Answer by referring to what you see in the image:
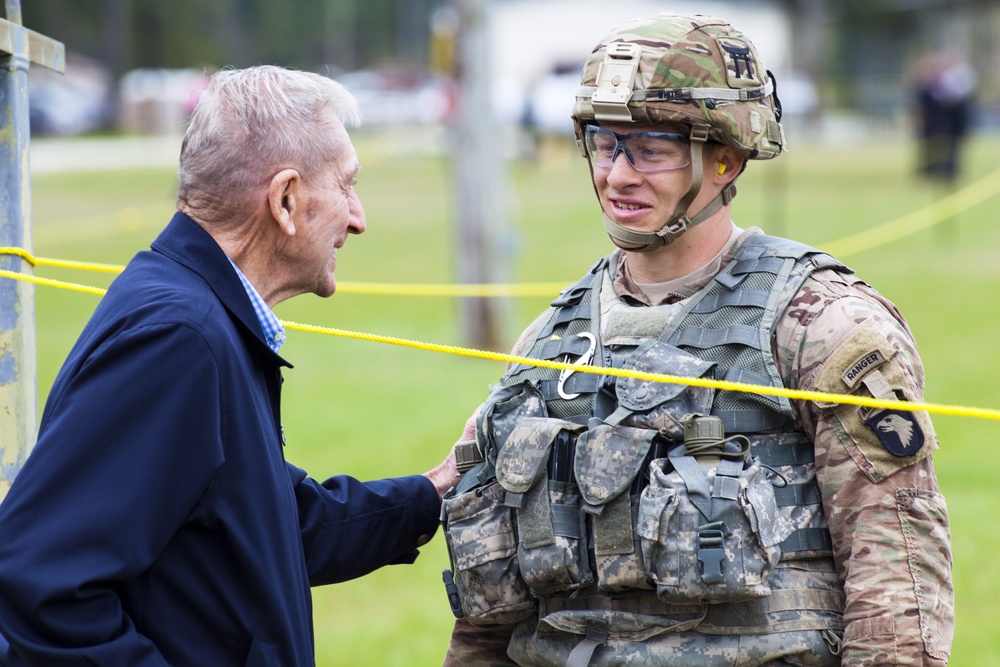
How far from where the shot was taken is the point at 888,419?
262 centimetres

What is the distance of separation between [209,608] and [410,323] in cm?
1087

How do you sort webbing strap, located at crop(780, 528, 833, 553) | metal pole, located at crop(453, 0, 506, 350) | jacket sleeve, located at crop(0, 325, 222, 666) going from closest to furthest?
jacket sleeve, located at crop(0, 325, 222, 666)
webbing strap, located at crop(780, 528, 833, 553)
metal pole, located at crop(453, 0, 506, 350)

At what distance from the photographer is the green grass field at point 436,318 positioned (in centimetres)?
615

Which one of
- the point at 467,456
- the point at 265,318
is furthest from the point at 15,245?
the point at 467,456

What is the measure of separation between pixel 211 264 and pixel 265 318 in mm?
211

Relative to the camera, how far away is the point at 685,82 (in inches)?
117

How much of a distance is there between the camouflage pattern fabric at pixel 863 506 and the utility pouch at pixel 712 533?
16cm

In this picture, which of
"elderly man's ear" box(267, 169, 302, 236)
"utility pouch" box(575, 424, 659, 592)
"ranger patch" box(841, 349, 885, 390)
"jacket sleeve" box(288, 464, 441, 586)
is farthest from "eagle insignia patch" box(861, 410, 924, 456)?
"elderly man's ear" box(267, 169, 302, 236)

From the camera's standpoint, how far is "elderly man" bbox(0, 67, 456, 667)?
2.22 meters

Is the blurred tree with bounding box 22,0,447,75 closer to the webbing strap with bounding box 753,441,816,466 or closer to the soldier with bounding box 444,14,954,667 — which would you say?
the soldier with bounding box 444,14,954,667

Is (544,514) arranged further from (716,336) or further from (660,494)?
(716,336)

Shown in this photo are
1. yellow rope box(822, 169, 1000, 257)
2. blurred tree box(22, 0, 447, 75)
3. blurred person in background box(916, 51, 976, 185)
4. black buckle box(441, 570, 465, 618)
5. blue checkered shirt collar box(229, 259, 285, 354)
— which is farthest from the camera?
blurred tree box(22, 0, 447, 75)

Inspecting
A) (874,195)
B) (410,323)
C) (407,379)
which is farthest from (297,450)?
(874,195)

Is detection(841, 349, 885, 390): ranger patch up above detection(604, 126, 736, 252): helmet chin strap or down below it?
below
